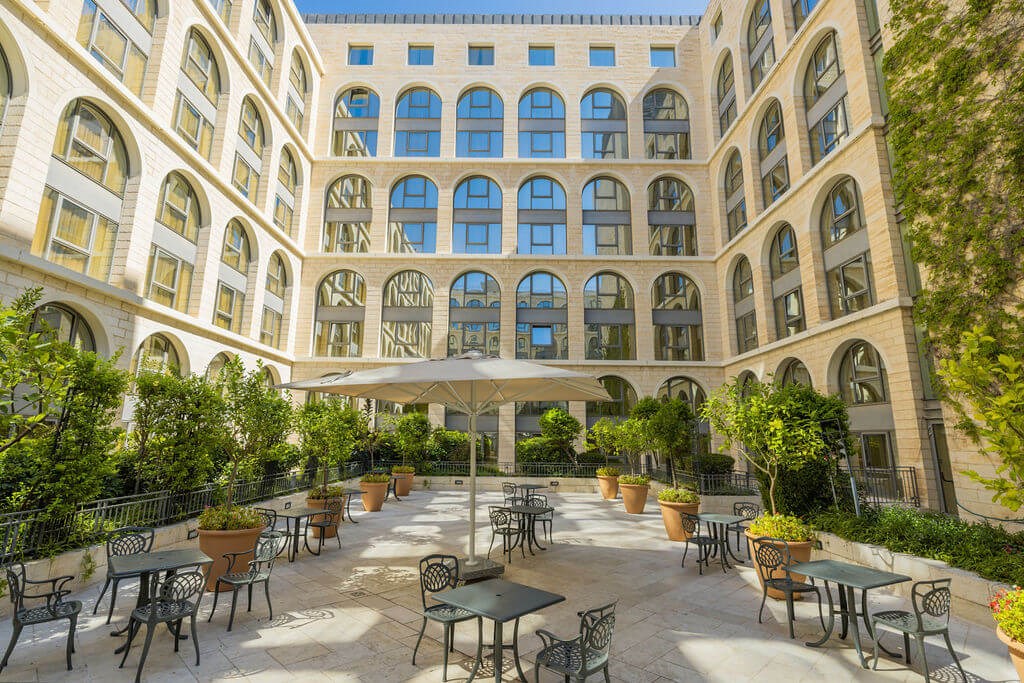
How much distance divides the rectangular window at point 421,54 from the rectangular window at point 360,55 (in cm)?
254

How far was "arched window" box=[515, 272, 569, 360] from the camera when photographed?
2673 cm

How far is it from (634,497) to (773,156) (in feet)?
57.3

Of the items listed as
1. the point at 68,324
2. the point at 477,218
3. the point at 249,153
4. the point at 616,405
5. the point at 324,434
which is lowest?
the point at 324,434

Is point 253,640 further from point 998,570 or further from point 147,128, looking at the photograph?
point 147,128

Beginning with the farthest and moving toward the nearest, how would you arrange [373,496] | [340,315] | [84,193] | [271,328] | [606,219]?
[606,219]
[340,315]
[271,328]
[373,496]
[84,193]

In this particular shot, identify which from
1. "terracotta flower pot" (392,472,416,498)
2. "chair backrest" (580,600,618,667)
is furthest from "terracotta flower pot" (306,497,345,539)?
"chair backrest" (580,600,618,667)

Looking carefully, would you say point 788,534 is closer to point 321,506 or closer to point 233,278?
point 321,506

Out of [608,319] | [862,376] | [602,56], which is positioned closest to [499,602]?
[862,376]

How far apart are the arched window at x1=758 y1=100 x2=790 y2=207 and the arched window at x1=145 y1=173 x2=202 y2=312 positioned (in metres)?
24.8

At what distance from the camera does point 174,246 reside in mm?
17297

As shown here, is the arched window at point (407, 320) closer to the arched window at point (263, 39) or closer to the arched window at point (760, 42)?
the arched window at point (263, 39)

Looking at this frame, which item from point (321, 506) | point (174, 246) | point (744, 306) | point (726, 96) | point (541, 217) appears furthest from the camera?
point (541, 217)

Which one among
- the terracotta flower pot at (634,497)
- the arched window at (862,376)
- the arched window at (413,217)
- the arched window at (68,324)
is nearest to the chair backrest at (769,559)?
the terracotta flower pot at (634,497)

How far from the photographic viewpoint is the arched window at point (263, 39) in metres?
22.3
